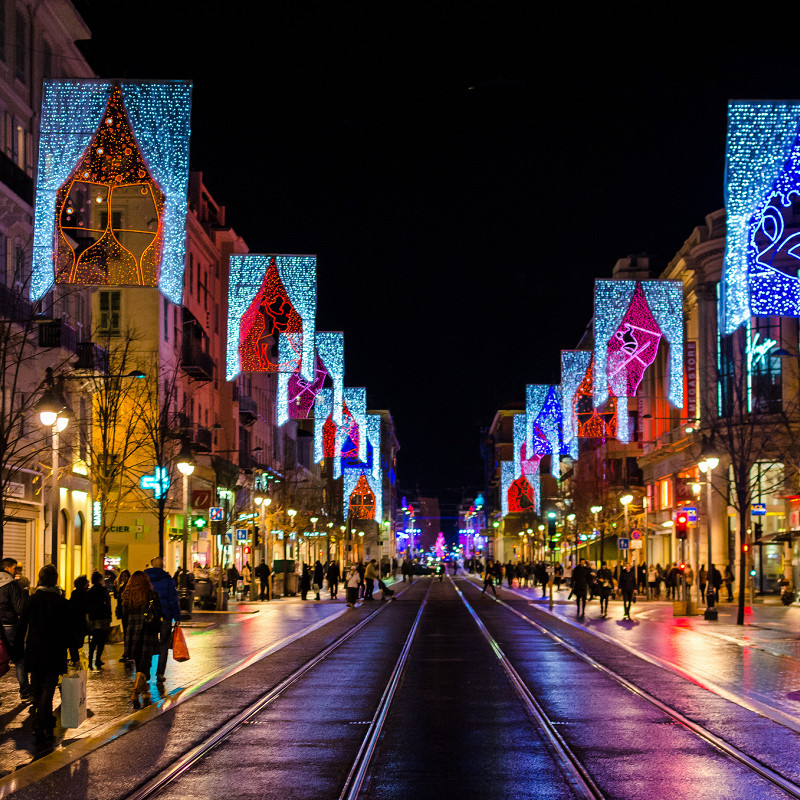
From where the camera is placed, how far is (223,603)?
46.3 metres

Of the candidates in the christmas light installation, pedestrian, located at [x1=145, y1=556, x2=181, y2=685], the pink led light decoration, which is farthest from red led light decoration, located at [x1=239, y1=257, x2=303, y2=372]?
pedestrian, located at [x1=145, y1=556, x2=181, y2=685]

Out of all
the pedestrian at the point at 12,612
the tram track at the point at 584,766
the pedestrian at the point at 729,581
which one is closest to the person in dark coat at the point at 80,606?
the pedestrian at the point at 12,612

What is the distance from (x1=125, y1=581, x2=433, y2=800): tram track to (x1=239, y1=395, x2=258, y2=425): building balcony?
5132 cm

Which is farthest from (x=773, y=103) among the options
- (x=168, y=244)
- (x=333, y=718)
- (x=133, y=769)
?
(x=133, y=769)

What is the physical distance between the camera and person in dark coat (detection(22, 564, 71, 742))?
14502 millimetres

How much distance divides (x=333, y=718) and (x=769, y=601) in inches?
1566

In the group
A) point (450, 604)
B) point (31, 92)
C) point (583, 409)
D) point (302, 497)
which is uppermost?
point (31, 92)

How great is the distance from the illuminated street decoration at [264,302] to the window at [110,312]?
59.0 feet

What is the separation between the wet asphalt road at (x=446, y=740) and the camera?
11.2 m

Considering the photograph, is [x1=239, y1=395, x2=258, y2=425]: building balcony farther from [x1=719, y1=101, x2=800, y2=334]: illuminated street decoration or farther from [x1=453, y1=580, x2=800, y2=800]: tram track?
[x1=719, y1=101, x2=800, y2=334]: illuminated street decoration

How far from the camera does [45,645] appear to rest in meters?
14.7

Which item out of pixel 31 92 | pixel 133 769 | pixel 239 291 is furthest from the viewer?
pixel 31 92

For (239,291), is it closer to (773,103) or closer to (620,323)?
(620,323)

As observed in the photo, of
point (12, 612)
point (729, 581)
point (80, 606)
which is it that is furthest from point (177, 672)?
point (729, 581)
